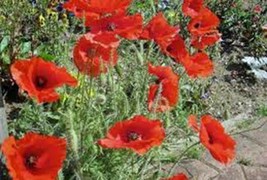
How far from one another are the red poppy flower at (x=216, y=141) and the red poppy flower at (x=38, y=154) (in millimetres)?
501

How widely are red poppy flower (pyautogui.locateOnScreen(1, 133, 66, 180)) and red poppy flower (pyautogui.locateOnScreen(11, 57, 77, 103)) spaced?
14cm

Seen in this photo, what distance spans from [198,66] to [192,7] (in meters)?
0.37

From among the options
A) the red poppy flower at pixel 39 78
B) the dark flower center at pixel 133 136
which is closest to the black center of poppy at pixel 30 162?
the red poppy flower at pixel 39 78

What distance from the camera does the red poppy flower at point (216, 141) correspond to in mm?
2295

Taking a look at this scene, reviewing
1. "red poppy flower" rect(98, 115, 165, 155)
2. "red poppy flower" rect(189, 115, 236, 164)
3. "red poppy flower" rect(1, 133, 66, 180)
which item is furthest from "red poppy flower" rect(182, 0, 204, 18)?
"red poppy flower" rect(1, 133, 66, 180)

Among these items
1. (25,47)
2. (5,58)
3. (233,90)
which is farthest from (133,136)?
(233,90)

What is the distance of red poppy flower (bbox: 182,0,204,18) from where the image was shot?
9.76 ft

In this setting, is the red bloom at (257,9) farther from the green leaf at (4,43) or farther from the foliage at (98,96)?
the green leaf at (4,43)

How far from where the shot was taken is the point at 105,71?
8.76 feet

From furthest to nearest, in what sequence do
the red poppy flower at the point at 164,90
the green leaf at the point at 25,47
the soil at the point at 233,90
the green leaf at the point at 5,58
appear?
the soil at the point at 233,90 → the green leaf at the point at 25,47 → the green leaf at the point at 5,58 → the red poppy flower at the point at 164,90

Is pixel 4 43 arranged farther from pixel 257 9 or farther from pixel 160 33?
pixel 257 9

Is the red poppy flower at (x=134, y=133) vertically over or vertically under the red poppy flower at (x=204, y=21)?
under

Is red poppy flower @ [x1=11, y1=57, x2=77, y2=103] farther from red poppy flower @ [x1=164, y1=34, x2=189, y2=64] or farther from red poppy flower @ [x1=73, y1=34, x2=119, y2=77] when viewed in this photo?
red poppy flower @ [x1=164, y1=34, x2=189, y2=64]

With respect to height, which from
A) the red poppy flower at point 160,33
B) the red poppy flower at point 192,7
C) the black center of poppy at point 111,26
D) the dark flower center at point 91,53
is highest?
the red poppy flower at point 192,7
